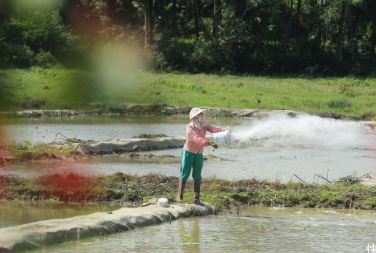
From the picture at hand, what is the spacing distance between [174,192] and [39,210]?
2054 mm

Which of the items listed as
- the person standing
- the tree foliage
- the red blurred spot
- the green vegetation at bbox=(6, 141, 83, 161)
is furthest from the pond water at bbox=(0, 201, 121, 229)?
the tree foliage

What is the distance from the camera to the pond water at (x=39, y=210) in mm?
7973

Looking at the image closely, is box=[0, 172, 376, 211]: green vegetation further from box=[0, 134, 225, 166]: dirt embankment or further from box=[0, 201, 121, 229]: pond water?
box=[0, 134, 225, 166]: dirt embankment

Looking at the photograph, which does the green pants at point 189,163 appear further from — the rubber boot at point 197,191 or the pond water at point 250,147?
the pond water at point 250,147

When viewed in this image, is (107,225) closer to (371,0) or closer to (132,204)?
(132,204)

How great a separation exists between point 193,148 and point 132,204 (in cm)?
133

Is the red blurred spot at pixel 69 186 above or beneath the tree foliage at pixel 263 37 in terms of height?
beneath

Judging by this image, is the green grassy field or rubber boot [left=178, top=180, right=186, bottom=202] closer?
rubber boot [left=178, top=180, right=186, bottom=202]

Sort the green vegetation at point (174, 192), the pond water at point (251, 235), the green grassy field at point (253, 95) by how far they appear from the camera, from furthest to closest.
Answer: the green grassy field at point (253, 95) < the green vegetation at point (174, 192) < the pond water at point (251, 235)

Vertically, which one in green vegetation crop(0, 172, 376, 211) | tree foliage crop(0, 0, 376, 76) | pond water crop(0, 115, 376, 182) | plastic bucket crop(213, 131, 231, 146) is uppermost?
tree foliage crop(0, 0, 376, 76)

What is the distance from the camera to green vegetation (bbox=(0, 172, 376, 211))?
9367mm

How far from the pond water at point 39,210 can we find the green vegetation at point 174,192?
0.29 m

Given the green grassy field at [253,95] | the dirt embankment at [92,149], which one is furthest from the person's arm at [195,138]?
the green grassy field at [253,95]

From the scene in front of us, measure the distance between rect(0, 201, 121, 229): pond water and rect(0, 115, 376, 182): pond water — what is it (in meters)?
1.04
